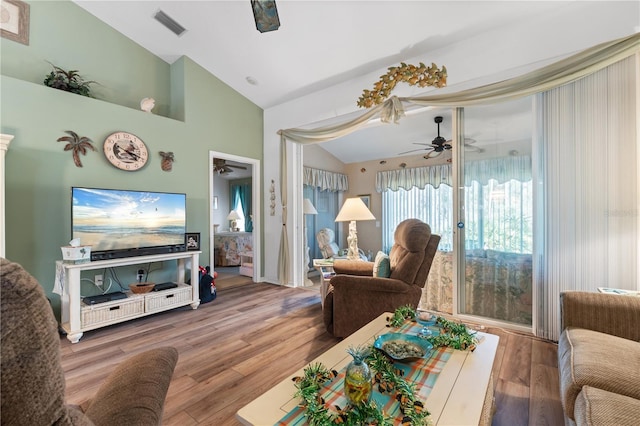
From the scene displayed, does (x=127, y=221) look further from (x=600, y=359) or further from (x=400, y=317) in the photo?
(x=600, y=359)

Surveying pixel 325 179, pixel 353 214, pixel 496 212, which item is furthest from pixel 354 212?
pixel 325 179

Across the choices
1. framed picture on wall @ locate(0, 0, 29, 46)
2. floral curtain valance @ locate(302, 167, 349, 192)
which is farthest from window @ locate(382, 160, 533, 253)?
framed picture on wall @ locate(0, 0, 29, 46)

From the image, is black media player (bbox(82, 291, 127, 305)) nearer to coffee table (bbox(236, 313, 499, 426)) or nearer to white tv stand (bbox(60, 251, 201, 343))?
white tv stand (bbox(60, 251, 201, 343))

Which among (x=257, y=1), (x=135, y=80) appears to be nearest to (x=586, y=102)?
(x=257, y=1)

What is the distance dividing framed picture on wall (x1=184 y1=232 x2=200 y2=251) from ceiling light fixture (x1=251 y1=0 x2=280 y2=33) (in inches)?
103

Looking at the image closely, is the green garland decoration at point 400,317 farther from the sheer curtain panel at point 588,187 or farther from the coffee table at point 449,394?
the sheer curtain panel at point 588,187

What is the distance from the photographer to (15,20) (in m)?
2.91

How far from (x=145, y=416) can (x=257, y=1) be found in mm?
3318

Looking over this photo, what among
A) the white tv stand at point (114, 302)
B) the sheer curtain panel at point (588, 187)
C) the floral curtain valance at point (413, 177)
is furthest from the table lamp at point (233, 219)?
the sheer curtain panel at point (588, 187)

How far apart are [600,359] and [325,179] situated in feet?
18.0

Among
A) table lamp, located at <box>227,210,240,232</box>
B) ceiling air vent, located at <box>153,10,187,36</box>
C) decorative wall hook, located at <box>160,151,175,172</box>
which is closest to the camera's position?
ceiling air vent, located at <box>153,10,187,36</box>

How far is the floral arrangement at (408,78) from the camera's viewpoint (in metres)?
2.80

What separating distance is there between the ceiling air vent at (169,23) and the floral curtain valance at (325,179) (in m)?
3.02

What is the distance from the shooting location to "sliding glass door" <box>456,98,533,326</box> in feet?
9.07
